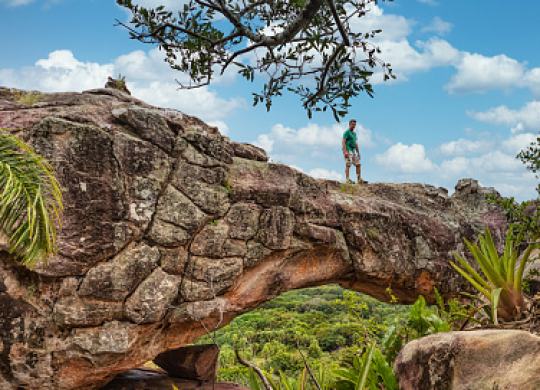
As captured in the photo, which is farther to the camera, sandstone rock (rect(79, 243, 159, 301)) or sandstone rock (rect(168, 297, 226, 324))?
sandstone rock (rect(168, 297, 226, 324))

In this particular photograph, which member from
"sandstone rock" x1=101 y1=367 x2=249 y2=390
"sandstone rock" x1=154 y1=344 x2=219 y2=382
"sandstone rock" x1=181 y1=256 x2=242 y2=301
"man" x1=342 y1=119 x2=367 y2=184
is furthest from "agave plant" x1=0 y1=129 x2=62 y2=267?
"man" x1=342 y1=119 x2=367 y2=184

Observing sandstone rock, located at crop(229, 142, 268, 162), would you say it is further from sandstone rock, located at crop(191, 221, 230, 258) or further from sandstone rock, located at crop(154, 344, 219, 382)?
sandstone rock, located at crop(154, 344, 219, 382)

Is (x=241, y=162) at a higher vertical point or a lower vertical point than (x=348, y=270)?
higher

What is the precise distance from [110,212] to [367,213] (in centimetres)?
529

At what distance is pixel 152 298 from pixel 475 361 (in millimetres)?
4867

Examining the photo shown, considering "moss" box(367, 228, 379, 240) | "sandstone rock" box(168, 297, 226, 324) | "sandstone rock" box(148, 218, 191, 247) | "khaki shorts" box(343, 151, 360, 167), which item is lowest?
"sandstone rock" box(168, 297, 226, 324)

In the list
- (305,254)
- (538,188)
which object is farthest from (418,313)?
(305,254)

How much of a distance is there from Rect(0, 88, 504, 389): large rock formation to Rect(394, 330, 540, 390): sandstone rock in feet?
10.1

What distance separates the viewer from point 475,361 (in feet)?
11.2

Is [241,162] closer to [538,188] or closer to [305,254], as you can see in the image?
[305,254]

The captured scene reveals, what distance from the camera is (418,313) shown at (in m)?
5.50

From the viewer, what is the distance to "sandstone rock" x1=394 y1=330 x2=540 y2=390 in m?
3.13

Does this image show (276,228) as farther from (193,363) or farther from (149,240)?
(193,363)

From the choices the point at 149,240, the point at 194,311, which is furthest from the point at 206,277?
the point at 149,240
